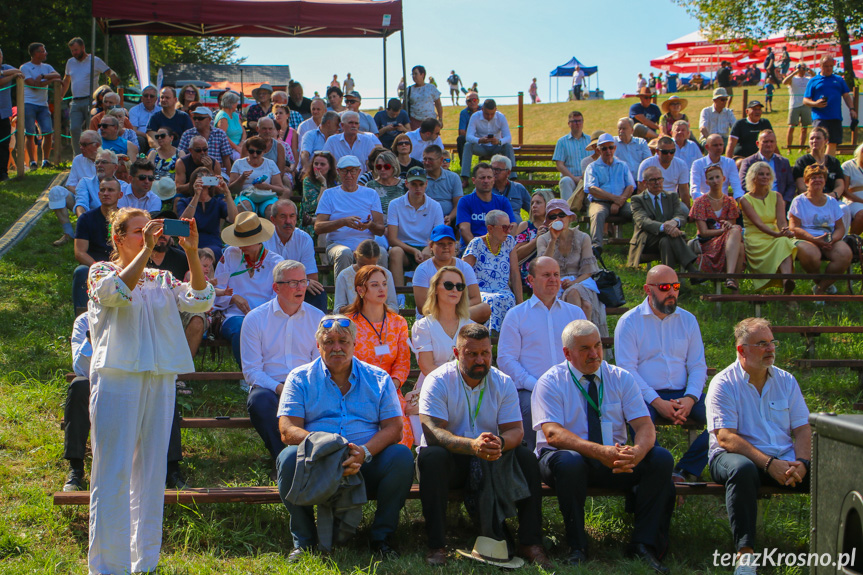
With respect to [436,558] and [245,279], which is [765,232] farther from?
[436,558]

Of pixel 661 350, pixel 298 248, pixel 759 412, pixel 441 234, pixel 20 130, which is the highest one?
pixel 20 130

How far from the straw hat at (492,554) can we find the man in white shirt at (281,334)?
5.32ft

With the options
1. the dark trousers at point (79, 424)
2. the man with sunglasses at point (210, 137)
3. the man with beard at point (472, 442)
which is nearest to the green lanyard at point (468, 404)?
A: the man with beard at point (472, 442)

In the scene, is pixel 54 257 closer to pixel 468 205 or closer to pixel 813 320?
pixel 468 205

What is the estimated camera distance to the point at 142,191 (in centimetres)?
805

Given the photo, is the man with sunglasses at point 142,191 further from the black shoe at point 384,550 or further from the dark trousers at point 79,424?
the black shoe at point 384,550

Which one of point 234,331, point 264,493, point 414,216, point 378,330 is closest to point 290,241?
point 234,331

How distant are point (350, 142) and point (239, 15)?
3.65 meters

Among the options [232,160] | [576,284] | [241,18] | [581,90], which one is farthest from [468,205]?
[581,90]

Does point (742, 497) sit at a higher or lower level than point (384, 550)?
higher

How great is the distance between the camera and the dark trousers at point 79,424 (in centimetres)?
495

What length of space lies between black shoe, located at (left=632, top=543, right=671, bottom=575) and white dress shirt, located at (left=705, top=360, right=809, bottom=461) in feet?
2.40

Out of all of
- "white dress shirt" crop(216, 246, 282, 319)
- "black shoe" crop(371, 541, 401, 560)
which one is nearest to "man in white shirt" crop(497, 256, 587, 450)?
"black shoe" crop(371, 541, 401, 560)

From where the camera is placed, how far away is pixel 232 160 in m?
10.3
